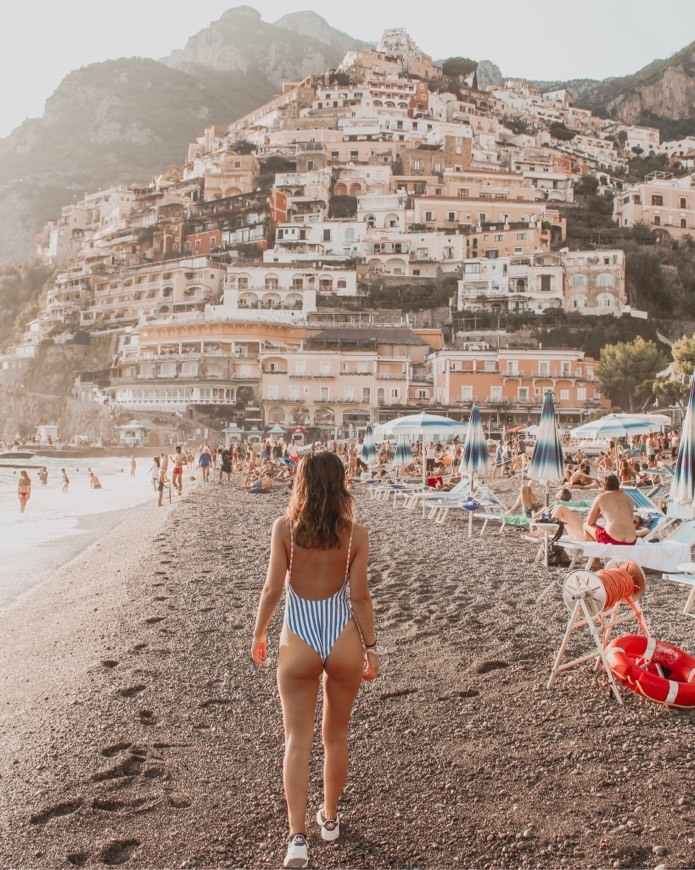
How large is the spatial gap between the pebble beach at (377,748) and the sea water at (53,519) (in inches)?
177

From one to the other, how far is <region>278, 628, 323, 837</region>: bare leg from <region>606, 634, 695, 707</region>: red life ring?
2.07 meters

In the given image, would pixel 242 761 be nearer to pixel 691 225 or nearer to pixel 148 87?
pixel 691 225

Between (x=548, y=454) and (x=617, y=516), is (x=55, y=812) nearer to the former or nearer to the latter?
(x=617, y=516)

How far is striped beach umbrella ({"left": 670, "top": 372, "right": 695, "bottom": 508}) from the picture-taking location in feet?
18.0

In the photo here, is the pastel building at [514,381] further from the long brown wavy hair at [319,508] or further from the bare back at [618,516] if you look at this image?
the long brown wavy hair at [319,508]

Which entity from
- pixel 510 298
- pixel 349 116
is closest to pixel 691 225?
pixel 510 298

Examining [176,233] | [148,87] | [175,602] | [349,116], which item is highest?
[148,87]

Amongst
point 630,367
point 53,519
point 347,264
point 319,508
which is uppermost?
point 347,264

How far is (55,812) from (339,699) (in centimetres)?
163

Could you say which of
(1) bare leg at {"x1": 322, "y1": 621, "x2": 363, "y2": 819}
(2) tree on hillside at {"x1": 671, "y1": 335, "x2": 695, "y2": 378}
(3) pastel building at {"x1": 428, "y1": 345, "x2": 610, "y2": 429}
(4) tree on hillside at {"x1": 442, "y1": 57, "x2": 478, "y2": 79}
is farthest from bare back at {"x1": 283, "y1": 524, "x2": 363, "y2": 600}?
(4) tree on hillside at {"x1": 442, "y1": 57, "x2": 478, "y2": 79}

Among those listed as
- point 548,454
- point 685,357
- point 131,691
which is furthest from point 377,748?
point 685,357

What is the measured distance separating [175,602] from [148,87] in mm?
154856

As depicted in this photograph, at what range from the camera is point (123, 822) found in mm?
3350

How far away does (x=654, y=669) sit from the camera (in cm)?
413
